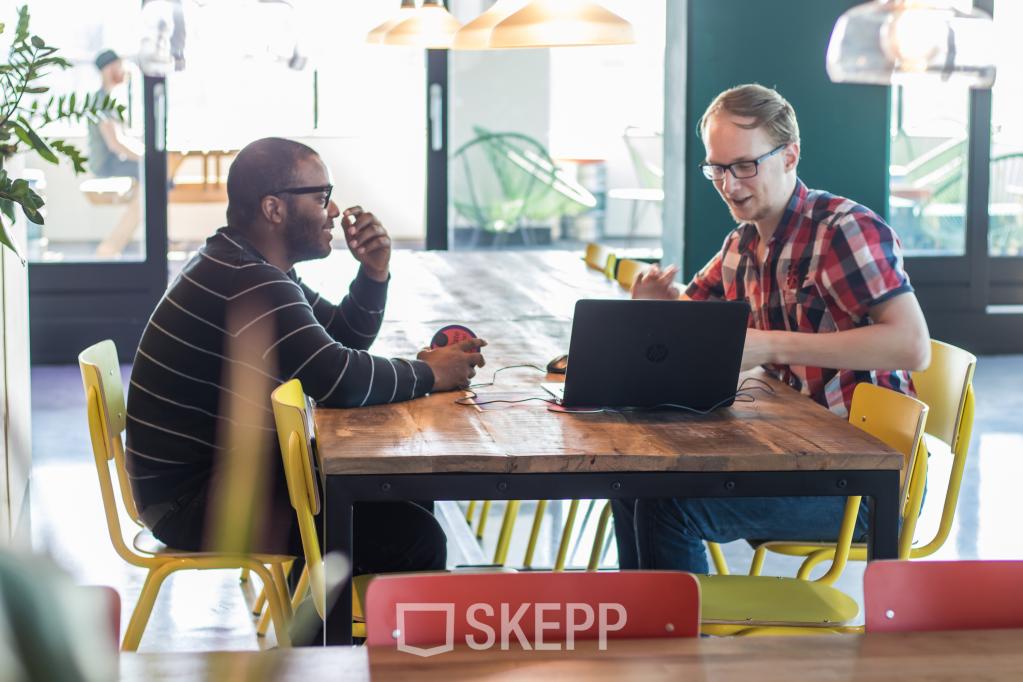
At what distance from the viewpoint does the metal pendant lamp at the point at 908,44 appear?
7.22 ft

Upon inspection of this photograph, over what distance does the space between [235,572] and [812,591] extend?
6.65 ft

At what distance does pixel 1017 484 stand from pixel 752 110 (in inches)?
106

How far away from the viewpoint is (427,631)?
1362 mm

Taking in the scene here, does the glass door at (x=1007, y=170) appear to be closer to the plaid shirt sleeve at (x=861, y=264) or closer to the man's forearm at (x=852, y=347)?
the plaid shirt sleeve at (x=861, y=264)

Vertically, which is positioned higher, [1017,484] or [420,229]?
[420,229]

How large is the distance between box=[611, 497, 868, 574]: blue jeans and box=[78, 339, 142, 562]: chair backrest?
1055 millimetres

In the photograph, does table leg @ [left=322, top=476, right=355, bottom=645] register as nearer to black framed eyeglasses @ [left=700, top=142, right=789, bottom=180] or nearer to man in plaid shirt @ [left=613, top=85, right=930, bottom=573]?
man in plaid shirt @ [left=613, top=85, right=930, bottom=573]

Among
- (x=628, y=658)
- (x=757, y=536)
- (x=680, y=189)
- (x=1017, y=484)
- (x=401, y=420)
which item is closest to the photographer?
(x=628, y=658)

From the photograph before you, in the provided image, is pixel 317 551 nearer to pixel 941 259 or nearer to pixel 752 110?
pixel 752 110

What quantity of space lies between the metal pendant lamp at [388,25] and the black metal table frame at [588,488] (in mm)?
2409

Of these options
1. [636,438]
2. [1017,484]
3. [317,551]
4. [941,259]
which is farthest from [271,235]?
[941,259]

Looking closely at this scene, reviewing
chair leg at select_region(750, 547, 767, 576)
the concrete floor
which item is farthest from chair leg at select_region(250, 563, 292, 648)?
chair leg at select_region(750, 547, 767, 576)

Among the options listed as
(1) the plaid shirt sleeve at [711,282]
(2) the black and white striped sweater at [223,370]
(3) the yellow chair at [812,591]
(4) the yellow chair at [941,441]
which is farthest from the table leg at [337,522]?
(1) the plaid shirt sleeve at [711,282]

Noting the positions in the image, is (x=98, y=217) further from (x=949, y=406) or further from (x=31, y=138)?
(x=31, y=138)
